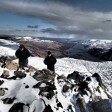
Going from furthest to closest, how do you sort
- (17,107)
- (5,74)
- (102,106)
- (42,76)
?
(102,106), (42,76), (5,74), (17,107)

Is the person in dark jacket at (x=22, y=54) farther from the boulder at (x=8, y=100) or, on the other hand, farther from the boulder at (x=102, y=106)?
the boulder at (x=8, y=100)

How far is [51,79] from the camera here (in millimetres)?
22297

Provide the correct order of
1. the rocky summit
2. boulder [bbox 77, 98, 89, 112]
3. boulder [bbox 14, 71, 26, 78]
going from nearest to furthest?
1. the rocky summit
2. boulder [bbox 14, 71, 26, 78]
3. boulder [bbox 77, 98, 89, 112]

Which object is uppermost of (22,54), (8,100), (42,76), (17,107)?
(22,54)

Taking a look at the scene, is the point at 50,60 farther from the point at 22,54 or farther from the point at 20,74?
the point at 20,74

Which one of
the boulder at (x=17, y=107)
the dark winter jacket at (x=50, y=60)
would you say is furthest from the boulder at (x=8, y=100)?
the dark winter jacket at (x=50, y=60)

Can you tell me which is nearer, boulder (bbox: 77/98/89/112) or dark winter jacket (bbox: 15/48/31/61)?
boulder (bbox: 77/98/89/112)

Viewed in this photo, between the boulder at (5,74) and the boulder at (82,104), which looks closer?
the boulder at (5,74)

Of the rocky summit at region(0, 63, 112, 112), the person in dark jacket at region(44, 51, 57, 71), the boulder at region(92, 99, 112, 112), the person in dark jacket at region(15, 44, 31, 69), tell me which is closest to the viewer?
the rocky summit at region(0, 63, 112, 112)

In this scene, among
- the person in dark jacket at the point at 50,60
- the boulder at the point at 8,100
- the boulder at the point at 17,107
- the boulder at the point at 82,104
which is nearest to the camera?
the boulder at the point at 17,107

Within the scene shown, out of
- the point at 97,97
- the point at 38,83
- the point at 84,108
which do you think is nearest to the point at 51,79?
the point at 38,83

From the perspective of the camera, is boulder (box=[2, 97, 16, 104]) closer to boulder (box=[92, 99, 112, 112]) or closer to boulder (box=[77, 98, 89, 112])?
boulder (box=[77, 98, 89, 112])

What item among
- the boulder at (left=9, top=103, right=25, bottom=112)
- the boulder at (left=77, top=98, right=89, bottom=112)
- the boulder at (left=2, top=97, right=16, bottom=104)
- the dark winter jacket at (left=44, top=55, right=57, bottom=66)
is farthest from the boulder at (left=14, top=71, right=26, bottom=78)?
the dark winter jacket at (left=44, top=55, right=57, bottom=66)

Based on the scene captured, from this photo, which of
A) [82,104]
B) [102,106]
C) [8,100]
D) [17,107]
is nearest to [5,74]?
[8,100]
